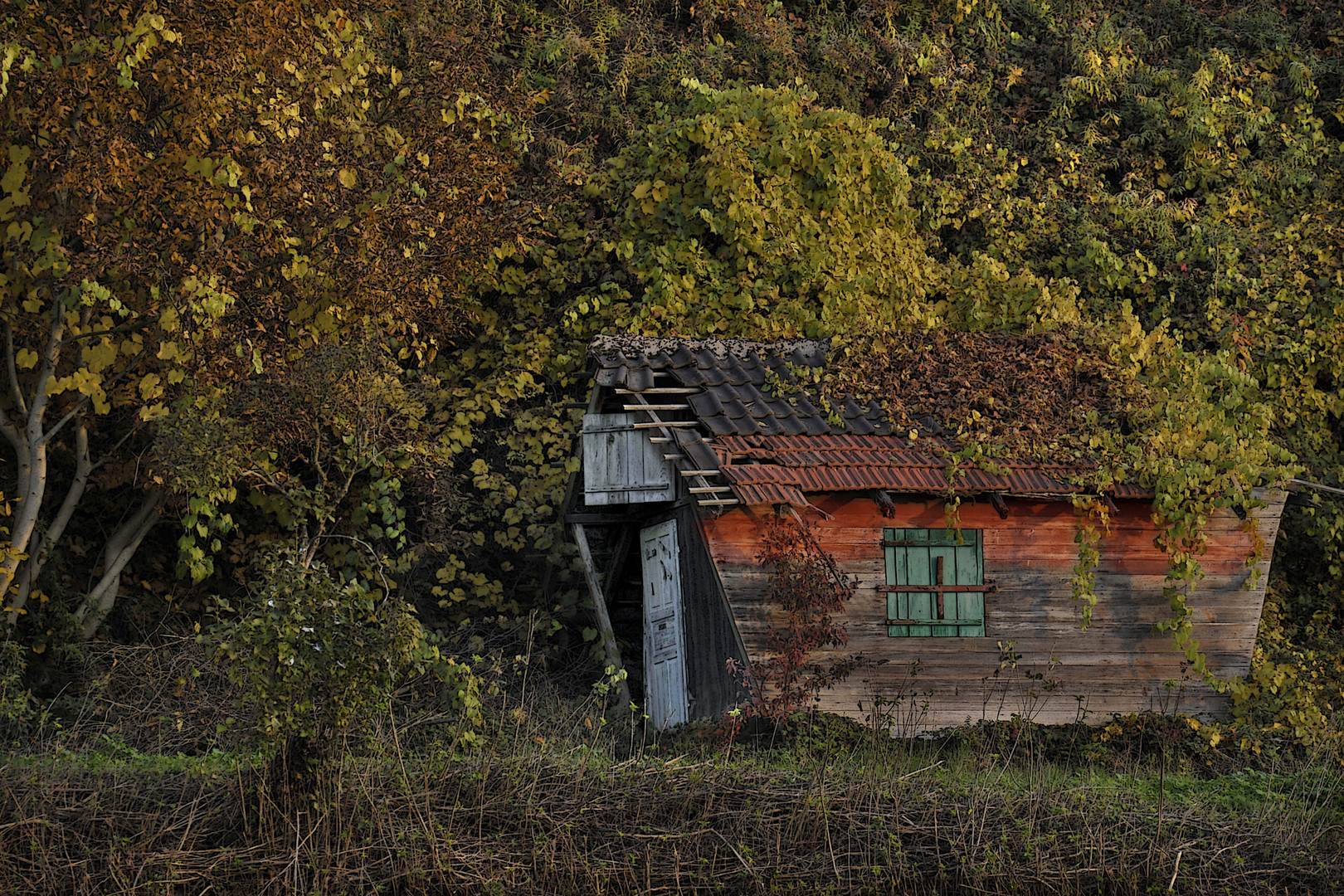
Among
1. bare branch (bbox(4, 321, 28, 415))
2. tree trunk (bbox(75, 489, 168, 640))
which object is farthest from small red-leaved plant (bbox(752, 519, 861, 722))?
bare branch (bbox(4, 321, 28, 415))

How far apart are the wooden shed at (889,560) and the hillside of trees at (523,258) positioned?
2.36 ft

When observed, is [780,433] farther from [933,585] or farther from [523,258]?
[523,258]

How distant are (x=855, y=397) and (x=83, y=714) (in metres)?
7.85

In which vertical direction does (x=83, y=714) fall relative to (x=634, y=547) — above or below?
below

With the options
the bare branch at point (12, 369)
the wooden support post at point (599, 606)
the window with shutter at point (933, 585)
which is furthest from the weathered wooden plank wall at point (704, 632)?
the bare branch at point (12, 369)

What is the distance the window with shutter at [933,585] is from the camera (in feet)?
40.1

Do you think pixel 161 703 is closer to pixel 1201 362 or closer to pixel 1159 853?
pixel 1159 853

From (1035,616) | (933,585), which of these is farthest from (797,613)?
(1035,616)

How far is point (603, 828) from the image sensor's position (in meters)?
8.61

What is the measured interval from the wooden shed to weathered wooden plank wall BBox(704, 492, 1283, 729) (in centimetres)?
2

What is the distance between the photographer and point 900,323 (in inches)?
603

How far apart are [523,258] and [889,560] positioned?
6.74 metres

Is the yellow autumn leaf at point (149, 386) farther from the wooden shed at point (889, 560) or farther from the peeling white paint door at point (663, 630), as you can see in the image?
the peeling white paint door at point (663, 630)

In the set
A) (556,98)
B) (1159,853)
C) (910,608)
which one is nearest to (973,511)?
(910,608)
